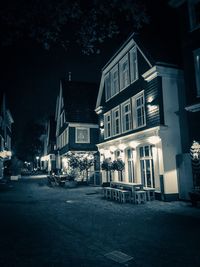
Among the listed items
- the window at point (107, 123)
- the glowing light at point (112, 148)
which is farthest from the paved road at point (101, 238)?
the window at point (107, 123)

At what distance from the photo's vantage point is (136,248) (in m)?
5.52


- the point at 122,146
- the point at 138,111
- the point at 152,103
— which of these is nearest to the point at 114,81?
the point at 138,111

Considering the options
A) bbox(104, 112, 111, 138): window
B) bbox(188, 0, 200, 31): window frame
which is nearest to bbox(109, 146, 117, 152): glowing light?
bbox(104, 112, 111, 138): window

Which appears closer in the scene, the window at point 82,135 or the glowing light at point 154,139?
the glowing light at point 154,139

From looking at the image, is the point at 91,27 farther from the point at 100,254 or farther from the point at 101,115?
the point at 101,115

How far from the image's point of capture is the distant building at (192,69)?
12.3 m

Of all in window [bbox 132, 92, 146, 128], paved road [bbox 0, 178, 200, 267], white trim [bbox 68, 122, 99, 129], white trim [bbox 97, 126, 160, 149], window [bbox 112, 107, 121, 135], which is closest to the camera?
paved road [bbox 0, 178, 200, 267]

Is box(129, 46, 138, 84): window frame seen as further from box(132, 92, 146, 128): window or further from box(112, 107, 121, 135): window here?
box(112, 107, 121, 135): window

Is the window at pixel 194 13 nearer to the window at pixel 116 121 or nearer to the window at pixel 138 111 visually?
the window at pixel 138 111

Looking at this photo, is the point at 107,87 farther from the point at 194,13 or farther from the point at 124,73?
the point at 194,13

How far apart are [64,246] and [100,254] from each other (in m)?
1.03

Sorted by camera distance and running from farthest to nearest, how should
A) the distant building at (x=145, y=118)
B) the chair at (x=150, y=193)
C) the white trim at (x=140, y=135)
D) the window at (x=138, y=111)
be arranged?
1. the window at (x=138, y=111)
2. the white trim at (x=140, y=135)
3. the distant building at (x=145, y=118)
4. the chair at (x=150, y=193)

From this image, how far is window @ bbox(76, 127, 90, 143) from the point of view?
2809 centimetres

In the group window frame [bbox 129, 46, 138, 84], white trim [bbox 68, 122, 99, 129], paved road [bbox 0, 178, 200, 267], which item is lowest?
paved road [bbox 0, 178, 200, 267]
